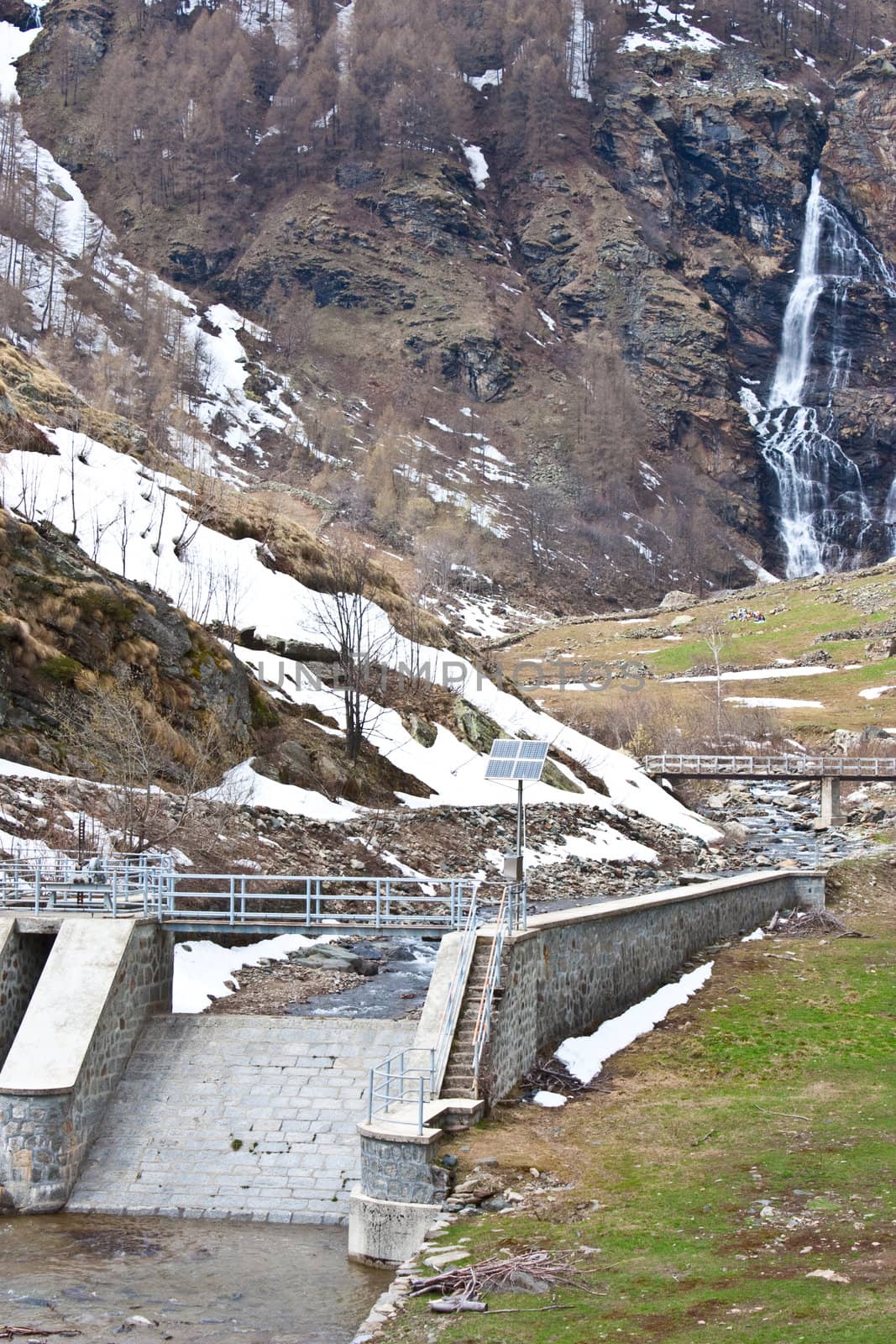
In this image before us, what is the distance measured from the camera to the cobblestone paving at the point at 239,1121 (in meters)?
18.1

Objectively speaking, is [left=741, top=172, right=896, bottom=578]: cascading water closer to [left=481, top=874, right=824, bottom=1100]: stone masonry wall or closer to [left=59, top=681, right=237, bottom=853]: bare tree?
[left=59, top=681, right=237, bottom=853]: bare tree

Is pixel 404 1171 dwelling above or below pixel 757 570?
below

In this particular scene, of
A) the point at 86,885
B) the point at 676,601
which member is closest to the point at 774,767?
the point at 86,885

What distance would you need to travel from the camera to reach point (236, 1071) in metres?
20.0

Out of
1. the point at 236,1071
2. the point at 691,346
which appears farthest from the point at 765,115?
the point at 236,1071

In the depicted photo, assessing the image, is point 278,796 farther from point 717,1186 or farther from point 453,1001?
point 717,1186

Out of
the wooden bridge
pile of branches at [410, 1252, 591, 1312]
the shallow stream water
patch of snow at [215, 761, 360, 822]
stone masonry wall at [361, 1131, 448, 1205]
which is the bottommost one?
the shallow stream water

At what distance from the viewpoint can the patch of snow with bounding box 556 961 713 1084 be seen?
2147 cm

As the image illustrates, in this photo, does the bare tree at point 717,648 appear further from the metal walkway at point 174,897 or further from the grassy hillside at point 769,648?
the metal walkway at point 174,897

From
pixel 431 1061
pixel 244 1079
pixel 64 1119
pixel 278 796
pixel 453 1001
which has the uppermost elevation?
pixel 278 796

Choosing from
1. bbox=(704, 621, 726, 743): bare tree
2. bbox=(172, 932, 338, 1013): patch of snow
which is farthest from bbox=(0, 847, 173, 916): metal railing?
bbox=(704, 621, 726, 743): bare tree

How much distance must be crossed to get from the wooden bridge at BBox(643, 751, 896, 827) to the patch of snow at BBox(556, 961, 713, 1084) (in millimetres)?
32459

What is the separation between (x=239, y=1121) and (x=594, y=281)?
16732 centimetres

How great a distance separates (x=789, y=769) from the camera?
66.8 meters
